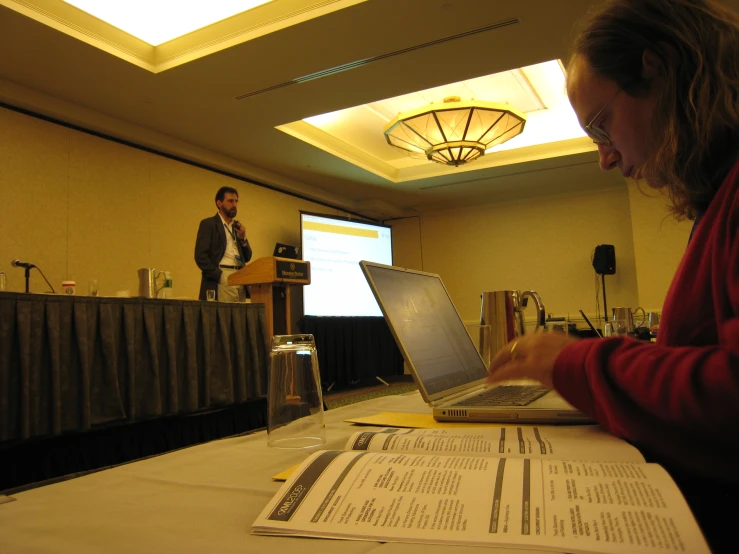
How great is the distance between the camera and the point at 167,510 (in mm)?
506

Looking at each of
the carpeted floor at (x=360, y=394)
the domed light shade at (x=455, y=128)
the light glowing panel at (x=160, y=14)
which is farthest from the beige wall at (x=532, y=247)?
the light glowing panel at (x=160, y=14)

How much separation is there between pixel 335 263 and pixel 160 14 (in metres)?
3.22

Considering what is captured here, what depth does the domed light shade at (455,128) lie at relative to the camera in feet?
14.6

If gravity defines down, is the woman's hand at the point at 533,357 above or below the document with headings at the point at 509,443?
above

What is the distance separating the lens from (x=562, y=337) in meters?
0.71

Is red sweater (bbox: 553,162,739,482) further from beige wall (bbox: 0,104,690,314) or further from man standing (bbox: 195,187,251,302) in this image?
beige wall (bbox: 0,104,690,314)

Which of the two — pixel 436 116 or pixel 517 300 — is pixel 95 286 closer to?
pixel 517 300

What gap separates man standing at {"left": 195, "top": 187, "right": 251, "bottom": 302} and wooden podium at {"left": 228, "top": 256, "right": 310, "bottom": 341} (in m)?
0.20

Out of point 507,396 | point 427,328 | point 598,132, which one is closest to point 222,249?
point 427,328

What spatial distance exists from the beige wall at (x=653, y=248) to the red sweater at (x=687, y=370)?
617cm

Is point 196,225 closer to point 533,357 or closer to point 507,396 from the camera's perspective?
point 507,396

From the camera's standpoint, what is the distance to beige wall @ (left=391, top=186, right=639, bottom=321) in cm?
691

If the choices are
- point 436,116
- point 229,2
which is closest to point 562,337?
point 229,2

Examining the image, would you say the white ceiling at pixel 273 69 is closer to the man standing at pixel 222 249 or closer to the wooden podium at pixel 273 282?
the man standing at pixel 222 249
